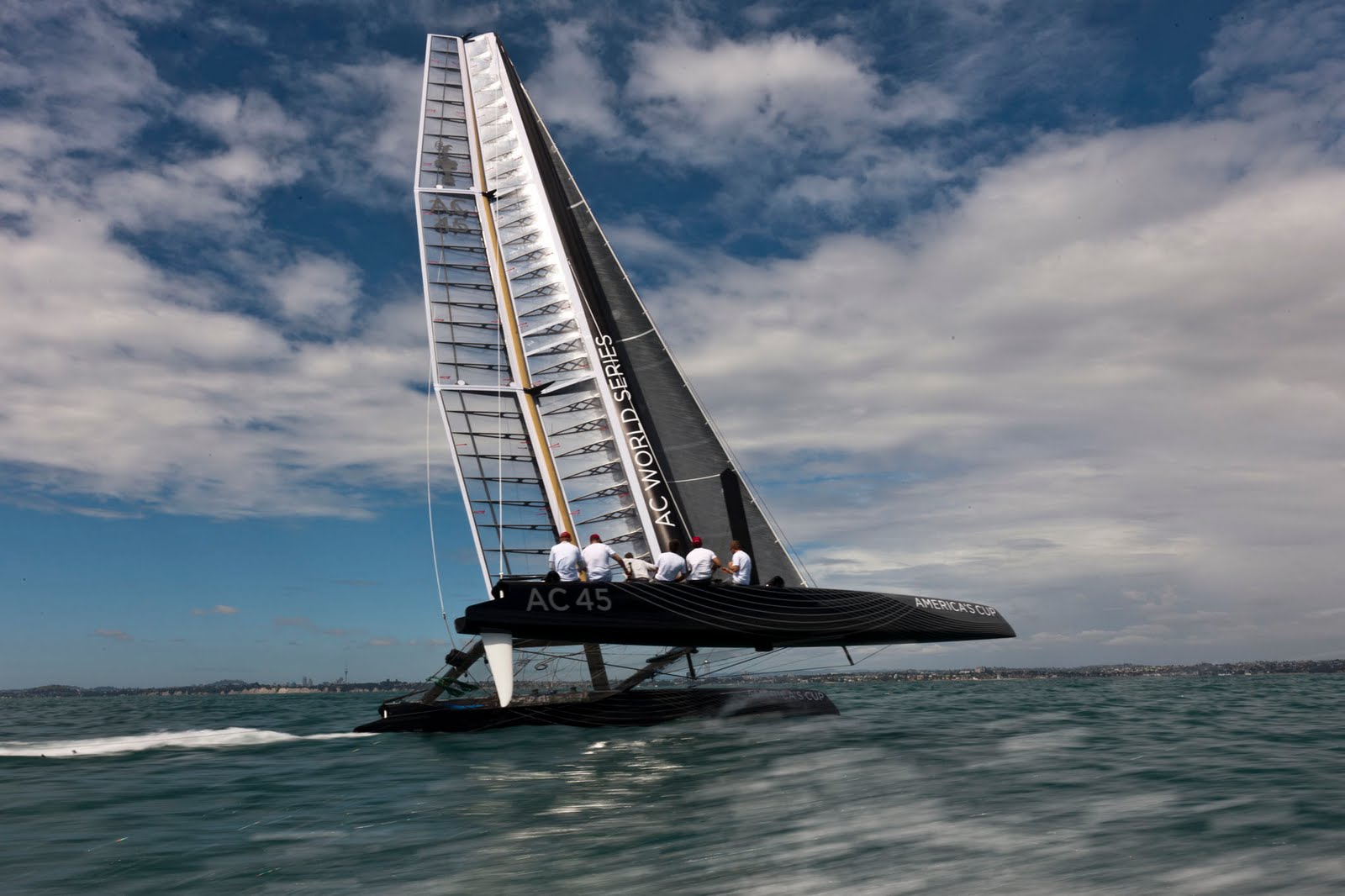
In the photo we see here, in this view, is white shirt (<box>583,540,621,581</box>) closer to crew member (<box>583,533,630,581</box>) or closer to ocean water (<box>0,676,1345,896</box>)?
crew member (<box>583,533,630,581</box>)

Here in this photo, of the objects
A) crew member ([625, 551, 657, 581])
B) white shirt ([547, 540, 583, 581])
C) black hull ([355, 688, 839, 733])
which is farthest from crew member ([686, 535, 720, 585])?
black hull ([355, 688, 839, 733])

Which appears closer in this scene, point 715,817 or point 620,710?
point 715,817

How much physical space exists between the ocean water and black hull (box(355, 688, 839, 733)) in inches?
42.9

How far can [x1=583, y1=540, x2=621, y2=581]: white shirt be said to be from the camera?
13.4 meters

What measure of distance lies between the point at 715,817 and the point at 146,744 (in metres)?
13.0

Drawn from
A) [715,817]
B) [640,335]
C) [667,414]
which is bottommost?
[715,817]

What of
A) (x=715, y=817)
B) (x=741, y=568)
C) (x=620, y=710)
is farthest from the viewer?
(x=620, y=710)

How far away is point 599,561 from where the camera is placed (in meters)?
13.4

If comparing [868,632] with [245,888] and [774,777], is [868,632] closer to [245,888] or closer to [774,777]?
[774,777]

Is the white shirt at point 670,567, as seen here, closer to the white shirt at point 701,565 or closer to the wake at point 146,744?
the white shirt at point 701,565

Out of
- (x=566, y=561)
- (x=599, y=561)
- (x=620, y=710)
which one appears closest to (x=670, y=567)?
(x=599, y=561)

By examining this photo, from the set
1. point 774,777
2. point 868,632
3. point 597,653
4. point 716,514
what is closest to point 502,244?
point 716,514

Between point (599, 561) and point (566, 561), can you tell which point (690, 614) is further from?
point (566, 561)

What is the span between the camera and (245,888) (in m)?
6.17
